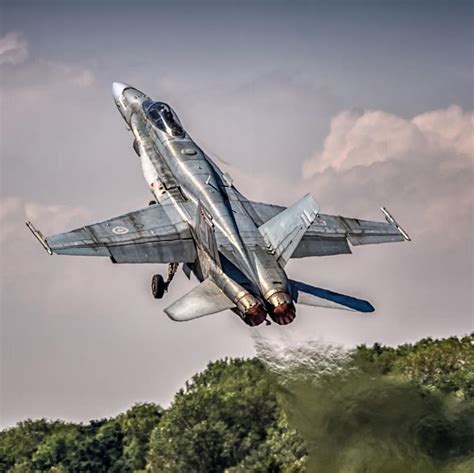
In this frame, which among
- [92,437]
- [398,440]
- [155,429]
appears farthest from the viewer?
[92,437]

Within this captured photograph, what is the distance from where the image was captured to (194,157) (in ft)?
154

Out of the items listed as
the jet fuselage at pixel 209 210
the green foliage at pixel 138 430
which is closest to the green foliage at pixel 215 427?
the green foliage at pixel 138 430

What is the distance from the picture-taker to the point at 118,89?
2096 inches

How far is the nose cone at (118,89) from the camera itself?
52969mm

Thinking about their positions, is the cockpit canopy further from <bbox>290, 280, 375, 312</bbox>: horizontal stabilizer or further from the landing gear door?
<bbox>290, 280, 375, 312</bbox>: horizontal stabilizer

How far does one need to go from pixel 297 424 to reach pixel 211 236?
19.2 ft

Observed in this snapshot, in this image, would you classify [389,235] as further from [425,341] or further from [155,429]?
[155,429]

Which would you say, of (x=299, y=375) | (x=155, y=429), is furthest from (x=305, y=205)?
(x=155, y=429)

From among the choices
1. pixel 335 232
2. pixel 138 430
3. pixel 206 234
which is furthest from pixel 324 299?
pixel 138 430

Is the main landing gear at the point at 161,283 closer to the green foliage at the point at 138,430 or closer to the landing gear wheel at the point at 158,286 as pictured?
the landing gear wheel at the point at 158,286

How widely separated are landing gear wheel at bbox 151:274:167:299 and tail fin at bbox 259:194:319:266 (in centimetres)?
422

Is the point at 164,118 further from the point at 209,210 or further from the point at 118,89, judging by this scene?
the point at 209,210

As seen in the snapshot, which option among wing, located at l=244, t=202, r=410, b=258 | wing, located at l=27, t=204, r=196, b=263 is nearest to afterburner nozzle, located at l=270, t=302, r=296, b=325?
wing, located at l=27, t=204, r=196, b=263

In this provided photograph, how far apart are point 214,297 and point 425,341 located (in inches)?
1284
